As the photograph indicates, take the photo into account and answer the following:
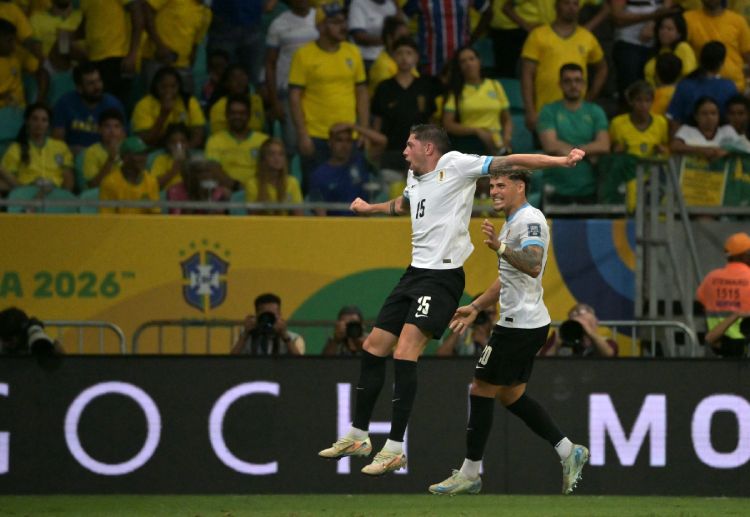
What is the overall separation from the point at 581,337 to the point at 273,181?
338 centimetres

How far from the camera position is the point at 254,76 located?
56.2 ft

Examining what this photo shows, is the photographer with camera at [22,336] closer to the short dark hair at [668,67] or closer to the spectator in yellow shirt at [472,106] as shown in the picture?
the spectator in yellow shirt at [472,106]

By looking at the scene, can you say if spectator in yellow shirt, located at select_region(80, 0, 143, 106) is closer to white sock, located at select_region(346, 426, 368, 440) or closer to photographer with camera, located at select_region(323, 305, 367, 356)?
photographer with camera, located at select_region(323, 305, 367, 356)

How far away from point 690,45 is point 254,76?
488cm

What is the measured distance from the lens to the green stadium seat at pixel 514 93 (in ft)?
55.8

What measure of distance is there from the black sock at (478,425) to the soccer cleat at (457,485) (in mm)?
164

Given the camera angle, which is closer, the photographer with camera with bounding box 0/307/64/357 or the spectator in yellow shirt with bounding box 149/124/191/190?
the photographer with camera with bounding box 0/307/64/357

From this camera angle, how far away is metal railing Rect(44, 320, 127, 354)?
1388cm

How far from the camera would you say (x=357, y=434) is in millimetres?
10555

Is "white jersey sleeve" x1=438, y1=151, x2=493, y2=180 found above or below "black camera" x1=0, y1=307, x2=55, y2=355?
above

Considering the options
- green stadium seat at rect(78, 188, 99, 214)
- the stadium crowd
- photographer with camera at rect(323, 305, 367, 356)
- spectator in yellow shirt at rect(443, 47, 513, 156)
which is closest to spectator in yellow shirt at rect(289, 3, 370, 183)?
the stadium crowd

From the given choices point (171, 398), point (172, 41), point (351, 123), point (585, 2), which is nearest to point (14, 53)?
point (172, 41)

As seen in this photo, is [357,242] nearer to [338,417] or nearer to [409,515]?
[338,417]

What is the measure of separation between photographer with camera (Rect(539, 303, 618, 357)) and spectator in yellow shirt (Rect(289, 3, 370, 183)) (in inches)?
140
